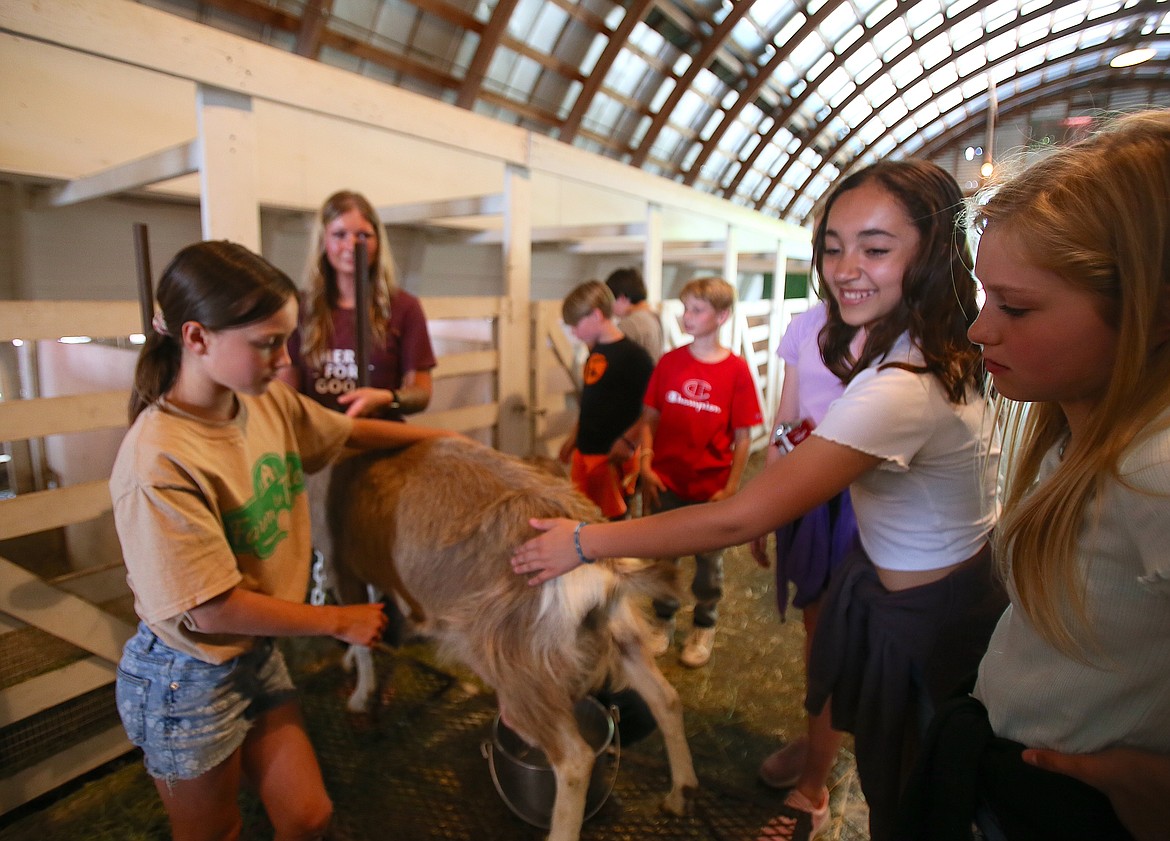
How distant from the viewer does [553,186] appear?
748 cm

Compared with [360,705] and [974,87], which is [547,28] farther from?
[360,705]

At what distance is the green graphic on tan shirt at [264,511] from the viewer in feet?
4.59

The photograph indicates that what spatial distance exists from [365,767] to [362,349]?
152cm

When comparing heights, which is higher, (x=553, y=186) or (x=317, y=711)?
(x=553, y=186)

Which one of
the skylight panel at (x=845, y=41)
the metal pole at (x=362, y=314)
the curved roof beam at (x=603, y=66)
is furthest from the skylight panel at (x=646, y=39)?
the metal pole at (x=362, y=314)

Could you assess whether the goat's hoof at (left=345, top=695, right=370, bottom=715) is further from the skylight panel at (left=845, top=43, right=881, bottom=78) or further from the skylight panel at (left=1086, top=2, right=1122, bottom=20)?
the skylight panel at (left=845, top=43, right=881, bottom=78)

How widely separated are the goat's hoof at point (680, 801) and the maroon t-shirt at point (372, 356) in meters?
1.83

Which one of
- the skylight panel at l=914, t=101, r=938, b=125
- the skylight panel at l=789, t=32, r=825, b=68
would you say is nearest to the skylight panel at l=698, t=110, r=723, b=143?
the skylight panel at l=789, t=32, r=825, b=68

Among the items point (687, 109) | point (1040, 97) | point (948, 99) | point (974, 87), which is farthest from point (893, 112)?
point (687, 109)

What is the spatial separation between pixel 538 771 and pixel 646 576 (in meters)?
0.73

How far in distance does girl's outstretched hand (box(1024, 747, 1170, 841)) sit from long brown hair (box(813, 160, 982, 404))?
2.25ft

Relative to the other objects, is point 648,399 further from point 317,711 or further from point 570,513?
point 317,711

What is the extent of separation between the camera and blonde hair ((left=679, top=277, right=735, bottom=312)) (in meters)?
3.00

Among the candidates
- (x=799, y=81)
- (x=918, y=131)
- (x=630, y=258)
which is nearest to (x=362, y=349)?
(x=918, y=131)
